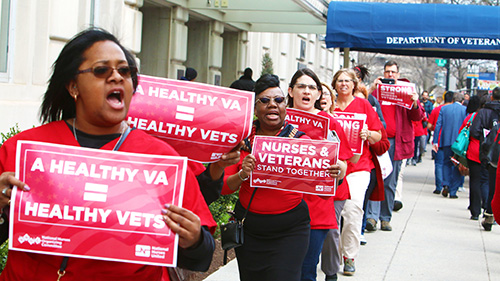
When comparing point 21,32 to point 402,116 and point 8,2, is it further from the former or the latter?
point 402,116

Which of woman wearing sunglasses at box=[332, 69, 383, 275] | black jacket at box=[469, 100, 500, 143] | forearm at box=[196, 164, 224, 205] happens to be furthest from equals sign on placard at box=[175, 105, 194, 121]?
black jacket at box=[469, 100, 500, 143]

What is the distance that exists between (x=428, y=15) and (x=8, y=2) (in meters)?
7.59

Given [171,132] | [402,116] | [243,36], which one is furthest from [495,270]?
[243,36]

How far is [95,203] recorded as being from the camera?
2475 millimetres

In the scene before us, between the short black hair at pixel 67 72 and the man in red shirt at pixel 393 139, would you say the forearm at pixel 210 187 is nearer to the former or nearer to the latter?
the short black hair at pixel 67 72

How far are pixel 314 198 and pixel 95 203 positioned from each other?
3.19 metres

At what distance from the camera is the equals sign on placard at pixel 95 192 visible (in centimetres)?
248

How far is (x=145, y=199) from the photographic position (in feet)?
8.14

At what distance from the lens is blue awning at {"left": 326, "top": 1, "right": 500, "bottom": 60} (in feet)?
41.6

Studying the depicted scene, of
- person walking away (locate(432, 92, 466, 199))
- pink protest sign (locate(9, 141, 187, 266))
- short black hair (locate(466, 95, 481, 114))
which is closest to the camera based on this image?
pink protest sign (locate(9, 141, 187, 266))

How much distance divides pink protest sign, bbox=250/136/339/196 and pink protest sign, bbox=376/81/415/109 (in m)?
4.80

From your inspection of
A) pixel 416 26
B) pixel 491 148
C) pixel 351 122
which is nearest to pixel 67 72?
pixel 351 122

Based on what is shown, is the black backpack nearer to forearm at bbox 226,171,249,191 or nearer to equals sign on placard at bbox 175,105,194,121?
forearm at bbox 226,171,249,191

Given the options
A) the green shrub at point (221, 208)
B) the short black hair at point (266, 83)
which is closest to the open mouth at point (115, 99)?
the short black hair at point (266, 83)
